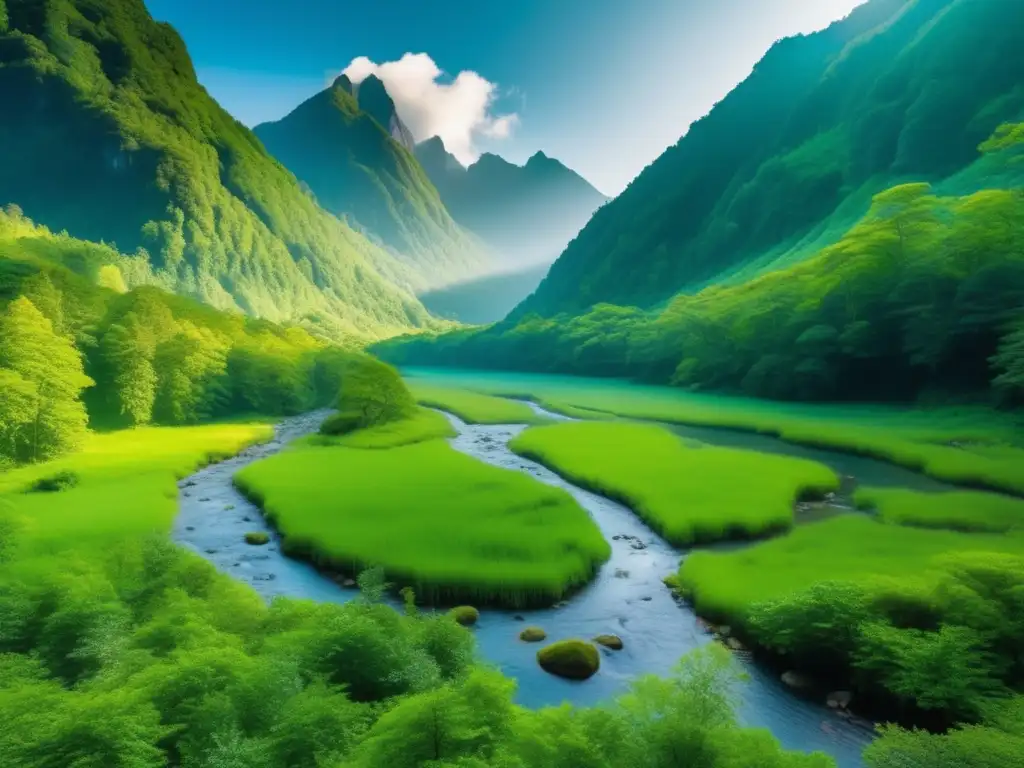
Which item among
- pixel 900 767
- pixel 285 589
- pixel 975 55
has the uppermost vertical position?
pixel 975 55

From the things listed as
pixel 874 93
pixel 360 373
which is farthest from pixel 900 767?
pixel 874 93

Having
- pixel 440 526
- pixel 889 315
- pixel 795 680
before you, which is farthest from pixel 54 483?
pixel 889 315

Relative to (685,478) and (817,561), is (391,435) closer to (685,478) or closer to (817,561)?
(685,478)

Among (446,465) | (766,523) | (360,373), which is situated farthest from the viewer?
(360,373)

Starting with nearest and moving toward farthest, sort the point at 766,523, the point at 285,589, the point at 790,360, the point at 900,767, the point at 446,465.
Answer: the point at 900,767, the point at 285,589, the point at 766,523, the point at 446,465, the point at 790,360

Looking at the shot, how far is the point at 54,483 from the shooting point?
4294 centimetres

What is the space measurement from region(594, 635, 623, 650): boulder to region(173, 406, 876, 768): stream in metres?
0.34

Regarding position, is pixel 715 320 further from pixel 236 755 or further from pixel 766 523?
pixel 236 755

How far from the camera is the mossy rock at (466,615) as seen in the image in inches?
996

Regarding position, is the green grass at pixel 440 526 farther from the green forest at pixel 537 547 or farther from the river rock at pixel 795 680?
the river rock at pixel 795 680

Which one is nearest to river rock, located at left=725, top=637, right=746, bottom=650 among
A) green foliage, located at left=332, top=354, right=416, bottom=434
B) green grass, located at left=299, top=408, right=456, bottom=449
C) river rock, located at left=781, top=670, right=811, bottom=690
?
river rock, located at left=781, top=670, right=811, bottom=690

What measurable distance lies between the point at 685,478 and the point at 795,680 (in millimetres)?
25345

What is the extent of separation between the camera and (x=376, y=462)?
55562 millimetres

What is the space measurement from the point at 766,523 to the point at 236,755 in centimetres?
3198
